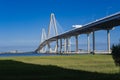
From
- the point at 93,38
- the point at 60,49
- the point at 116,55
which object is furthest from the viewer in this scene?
the point at 60,49

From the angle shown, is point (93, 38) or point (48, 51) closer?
point (93, 38)

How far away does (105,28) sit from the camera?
111 m

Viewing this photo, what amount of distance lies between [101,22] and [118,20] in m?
7.37

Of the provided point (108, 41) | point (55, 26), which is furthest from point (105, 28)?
point (55, 26)

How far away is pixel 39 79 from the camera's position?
2175 centimetres

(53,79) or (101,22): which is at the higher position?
(101,22)

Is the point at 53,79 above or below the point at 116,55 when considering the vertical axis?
below

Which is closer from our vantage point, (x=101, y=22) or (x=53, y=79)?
(x=53, y=79)

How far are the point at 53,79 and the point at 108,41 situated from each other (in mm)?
95749

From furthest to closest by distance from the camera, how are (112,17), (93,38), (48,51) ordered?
(48,51)
(93,38)
(112,17)

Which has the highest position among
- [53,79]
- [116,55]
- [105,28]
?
[105,28]

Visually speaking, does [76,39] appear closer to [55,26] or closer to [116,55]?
[55,26]

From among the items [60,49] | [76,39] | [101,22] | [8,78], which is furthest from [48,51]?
[8,78]

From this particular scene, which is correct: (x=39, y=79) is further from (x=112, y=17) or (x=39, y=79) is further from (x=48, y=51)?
(x=48, y=51)
